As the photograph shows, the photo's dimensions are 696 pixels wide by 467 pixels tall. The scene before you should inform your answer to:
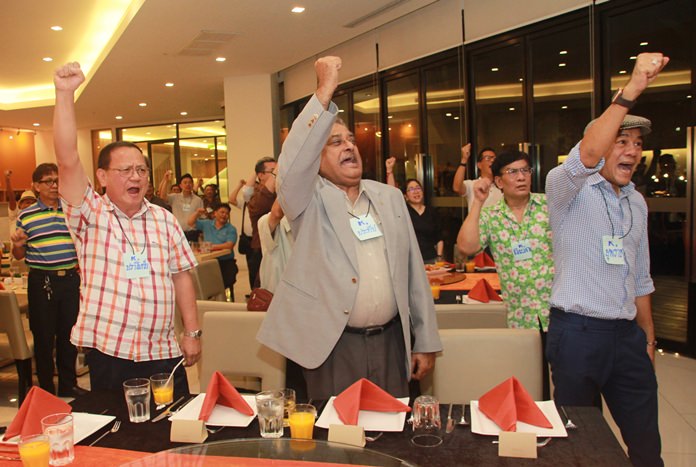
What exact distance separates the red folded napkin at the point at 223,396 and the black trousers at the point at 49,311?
105 inches

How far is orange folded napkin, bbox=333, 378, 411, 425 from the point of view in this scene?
1.65 meters

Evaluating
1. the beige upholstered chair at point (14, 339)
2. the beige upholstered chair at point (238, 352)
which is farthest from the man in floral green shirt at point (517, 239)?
the beige upholstered chair at point (14, 339)

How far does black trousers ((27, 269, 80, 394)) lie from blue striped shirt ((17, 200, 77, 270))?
0.09m

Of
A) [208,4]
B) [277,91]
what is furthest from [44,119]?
[208,4]

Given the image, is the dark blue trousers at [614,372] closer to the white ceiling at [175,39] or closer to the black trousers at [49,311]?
the black trousers at [49,311]

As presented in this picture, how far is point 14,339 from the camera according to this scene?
3.76 meters

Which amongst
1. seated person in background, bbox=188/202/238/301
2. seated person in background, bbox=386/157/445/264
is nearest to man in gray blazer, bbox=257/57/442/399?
seated person in background, bbox=386/157/445/264

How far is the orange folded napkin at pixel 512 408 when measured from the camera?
1.56m

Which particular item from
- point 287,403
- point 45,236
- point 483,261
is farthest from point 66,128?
point 483,261

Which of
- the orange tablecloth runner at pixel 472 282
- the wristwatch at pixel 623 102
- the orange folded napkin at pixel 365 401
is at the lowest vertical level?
the orange tablecloth runner at pixel 472 282

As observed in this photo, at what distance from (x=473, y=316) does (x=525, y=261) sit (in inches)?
14.4

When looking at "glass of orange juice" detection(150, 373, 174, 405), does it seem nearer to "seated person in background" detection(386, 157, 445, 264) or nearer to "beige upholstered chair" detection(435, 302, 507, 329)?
"beige upholstered chair" detection(435, 302, 507, 329)

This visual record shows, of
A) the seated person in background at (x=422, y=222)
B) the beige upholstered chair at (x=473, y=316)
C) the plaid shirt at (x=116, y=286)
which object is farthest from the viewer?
the seated person in background at (x=422, y=222)

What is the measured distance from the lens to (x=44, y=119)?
14.8m
